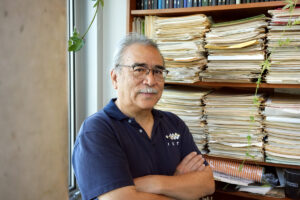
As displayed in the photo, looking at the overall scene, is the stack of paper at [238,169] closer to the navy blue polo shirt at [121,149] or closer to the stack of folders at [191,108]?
the stack of folders at [191,108]

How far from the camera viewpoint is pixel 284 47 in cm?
142

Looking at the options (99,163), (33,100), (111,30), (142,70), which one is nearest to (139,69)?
(142,70)

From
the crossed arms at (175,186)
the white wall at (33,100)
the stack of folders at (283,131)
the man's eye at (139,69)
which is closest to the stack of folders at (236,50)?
the stack of folders at (283,131)

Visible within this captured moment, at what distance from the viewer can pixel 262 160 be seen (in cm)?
152

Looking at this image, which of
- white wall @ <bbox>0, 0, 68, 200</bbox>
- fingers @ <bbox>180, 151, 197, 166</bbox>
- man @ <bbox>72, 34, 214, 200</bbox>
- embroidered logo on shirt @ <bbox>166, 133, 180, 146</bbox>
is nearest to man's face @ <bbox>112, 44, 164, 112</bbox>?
man @ <bbox>72, 34, 214, 200</bbox>

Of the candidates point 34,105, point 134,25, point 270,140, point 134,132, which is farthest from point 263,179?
point 34,105

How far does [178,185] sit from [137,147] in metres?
0.26

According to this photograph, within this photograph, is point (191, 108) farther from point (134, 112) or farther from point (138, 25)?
point (138, 25)

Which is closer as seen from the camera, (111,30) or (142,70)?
(142,70)

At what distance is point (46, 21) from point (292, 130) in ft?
5.11

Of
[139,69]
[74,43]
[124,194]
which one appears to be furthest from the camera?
[74,43]

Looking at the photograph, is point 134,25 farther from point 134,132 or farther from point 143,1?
point 134,132

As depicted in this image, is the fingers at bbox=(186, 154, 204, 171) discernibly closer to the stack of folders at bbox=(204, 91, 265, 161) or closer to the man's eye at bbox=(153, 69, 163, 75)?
the stack of folders at bbox=(204, 91, 265, 161)

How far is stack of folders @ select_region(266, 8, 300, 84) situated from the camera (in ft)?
4.49
